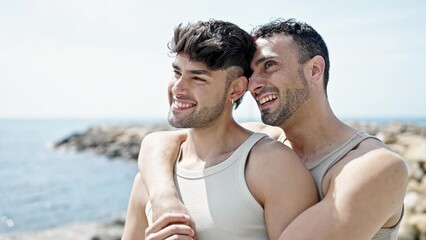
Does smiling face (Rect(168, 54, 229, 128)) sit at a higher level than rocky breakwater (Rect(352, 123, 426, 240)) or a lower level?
higher

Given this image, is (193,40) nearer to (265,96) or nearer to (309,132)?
(265,96)

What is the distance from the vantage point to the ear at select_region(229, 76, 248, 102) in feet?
9.21

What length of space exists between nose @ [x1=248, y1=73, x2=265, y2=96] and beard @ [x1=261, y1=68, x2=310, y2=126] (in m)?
0.08

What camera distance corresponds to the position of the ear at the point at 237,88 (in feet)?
Result: 9.21

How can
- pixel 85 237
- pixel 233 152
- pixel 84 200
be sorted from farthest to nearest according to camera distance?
pixel 84 200 < pixel 85 237 < pixel 233 152

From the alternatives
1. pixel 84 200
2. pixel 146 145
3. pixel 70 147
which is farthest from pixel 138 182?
pixel 70 147

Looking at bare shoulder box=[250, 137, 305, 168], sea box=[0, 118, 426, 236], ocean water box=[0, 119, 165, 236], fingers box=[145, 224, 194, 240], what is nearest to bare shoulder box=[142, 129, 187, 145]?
bare shoulder box=[250, 137, 305, 168]

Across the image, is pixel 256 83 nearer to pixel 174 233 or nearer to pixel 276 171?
pixel 276 171

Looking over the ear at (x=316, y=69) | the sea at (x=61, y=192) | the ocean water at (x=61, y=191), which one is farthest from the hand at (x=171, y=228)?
the ocean water at (x=61, y=191)

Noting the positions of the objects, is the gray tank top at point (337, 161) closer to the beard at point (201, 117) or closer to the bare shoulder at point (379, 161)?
the bare shoulder at point (379, 161)

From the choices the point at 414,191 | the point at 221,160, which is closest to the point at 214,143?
the point at 221,160

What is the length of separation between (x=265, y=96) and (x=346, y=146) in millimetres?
505

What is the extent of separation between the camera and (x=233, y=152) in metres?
2.66

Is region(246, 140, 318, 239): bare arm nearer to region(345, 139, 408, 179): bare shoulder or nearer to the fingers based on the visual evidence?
region(345, 139, 408, 179): bare shoulder
